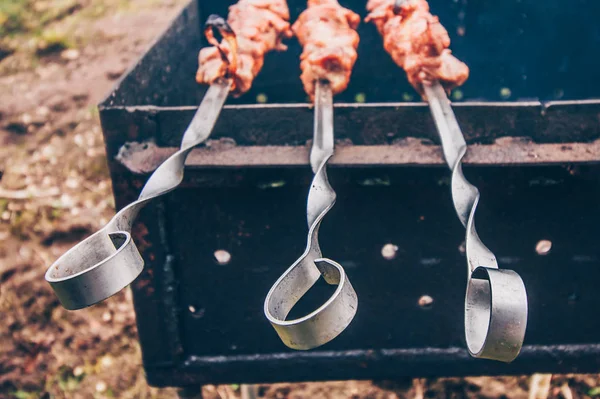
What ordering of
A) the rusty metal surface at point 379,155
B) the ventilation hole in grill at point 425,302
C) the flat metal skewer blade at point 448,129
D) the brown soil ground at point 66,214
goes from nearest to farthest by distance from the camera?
the flat metal skewer blade at point 448,129, the rusty metal surface at point 379,155, the ventilation hole in grill at point 425,302, the brown soil ground at point 66,214

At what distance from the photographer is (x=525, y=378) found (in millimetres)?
2492

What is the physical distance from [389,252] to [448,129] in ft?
1.41

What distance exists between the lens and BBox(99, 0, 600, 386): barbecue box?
4.30ft

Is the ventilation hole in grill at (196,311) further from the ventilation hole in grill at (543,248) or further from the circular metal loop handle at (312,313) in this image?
the ventilation hole in grill at (543,248)

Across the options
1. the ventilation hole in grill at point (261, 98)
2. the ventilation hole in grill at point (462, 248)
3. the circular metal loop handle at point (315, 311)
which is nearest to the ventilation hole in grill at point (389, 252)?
the ventilation hole in grill at point (462, 248)

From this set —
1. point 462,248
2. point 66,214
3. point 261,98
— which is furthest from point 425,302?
point 66,214

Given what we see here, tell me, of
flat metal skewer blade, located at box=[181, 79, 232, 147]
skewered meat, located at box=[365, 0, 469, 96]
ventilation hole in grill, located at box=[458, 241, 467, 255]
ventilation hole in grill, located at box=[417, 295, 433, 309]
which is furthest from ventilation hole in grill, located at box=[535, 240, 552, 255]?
flat metal skewer blade, located at box=[181, 79, 232, 147]

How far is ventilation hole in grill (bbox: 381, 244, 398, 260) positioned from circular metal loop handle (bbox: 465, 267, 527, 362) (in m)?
0.56

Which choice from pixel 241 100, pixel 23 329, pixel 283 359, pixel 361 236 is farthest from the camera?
pixel 23 329

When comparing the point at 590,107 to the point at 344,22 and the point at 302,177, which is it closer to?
the point at 302,177

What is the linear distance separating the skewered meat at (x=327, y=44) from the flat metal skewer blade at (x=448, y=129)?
1.37 feet

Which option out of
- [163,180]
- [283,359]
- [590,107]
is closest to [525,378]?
[283,359]

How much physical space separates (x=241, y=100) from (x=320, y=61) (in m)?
0.76

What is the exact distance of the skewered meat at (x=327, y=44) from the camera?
1644 mm
